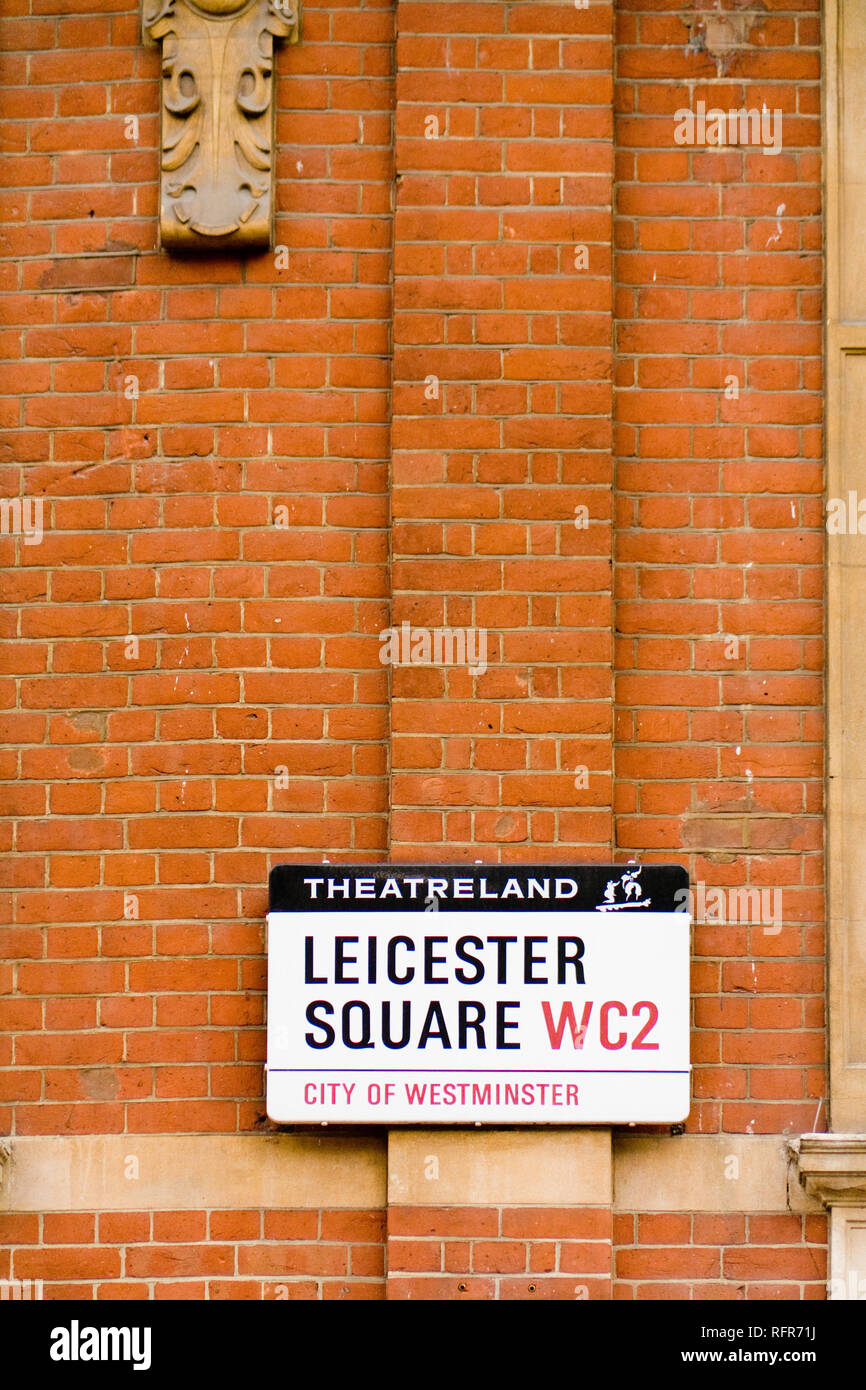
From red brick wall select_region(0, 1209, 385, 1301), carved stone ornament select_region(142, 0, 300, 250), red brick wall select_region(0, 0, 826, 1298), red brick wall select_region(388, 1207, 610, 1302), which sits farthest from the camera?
carved stone ornament select_region(142, 0, 300, 250)

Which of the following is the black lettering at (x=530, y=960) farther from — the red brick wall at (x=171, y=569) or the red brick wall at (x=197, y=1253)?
the red brick wall at (x=197, y=1253)

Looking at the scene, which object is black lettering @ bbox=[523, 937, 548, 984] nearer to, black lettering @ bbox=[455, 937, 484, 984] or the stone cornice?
black lettering @ bbox=[455, 937, 484, 984]

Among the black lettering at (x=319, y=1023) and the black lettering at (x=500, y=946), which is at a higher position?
the black lettering at (x=500, y=946)

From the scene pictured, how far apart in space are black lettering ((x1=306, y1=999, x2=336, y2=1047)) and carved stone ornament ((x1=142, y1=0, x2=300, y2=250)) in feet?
7.67

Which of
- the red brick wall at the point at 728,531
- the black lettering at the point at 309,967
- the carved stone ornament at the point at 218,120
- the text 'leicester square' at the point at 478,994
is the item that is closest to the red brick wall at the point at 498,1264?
the text 'leicester square' at the point at 478,994

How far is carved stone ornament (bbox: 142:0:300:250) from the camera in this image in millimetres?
5262

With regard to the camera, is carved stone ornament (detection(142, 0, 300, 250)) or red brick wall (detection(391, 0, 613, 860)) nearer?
red brick wall (detection(391, 0, 613, 860))

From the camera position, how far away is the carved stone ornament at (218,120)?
5.26 metres

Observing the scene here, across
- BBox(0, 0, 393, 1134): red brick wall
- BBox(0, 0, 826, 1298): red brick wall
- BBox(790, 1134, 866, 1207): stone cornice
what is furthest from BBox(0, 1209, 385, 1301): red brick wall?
BBox(790, 1134, 866, 1207): stone cornice

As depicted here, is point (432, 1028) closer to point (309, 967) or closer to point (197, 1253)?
point (309, 967)

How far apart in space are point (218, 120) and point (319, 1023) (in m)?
2.79

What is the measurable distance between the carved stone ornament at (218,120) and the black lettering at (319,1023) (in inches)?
92.1

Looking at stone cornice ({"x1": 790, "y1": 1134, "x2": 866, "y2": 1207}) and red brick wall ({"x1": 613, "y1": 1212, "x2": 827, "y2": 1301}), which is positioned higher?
stone cornice ({"x1": 790, "y1": 1134, "x2": 866, "y2": 1207})
